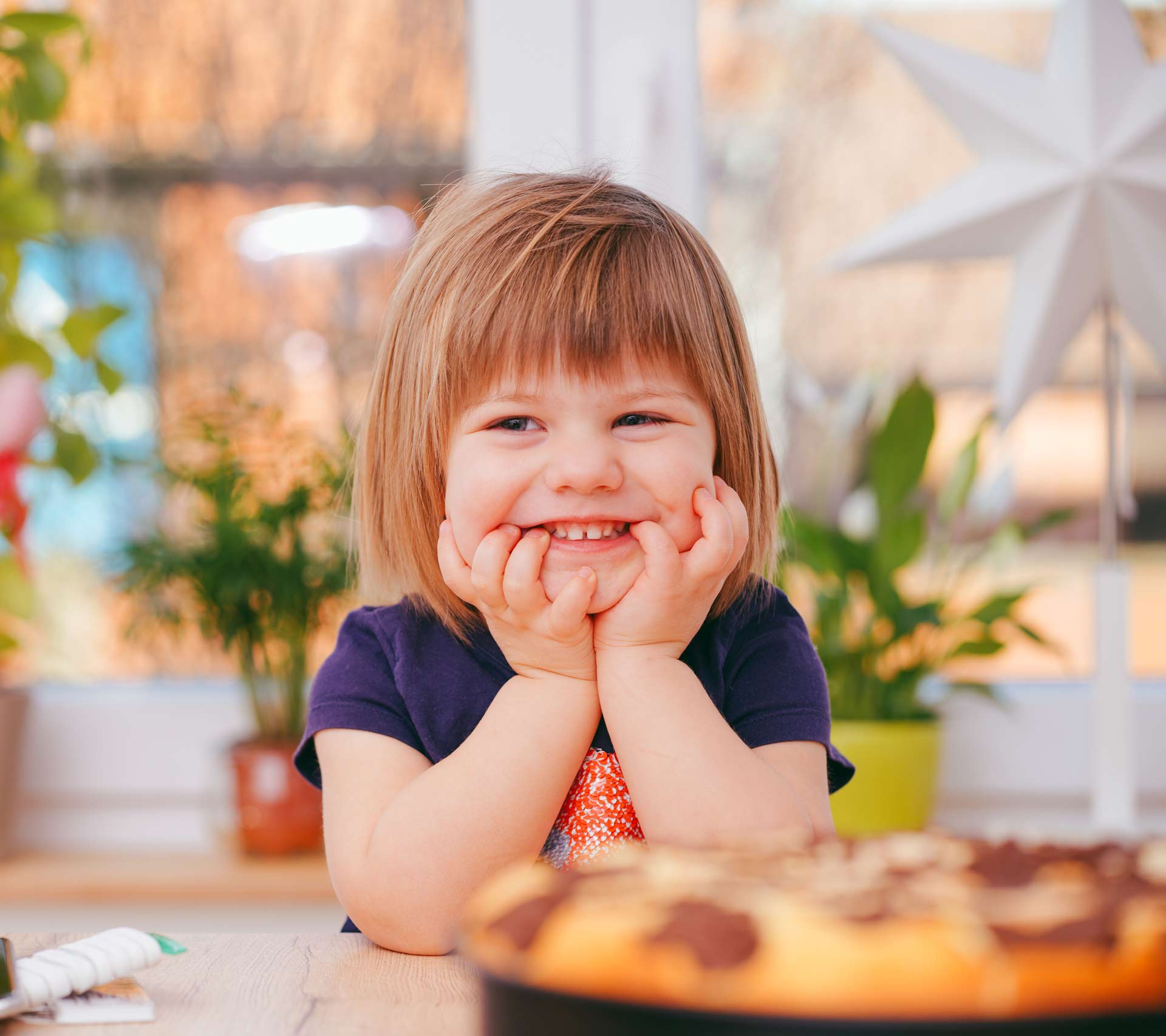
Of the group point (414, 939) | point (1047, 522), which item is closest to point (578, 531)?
point (414, 939)

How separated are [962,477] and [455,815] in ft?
3.16

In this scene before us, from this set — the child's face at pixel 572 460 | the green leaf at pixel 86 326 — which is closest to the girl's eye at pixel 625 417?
the child's face at pixel 572 460

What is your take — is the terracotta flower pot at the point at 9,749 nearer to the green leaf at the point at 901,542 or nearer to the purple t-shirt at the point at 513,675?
the purple t-shirt at the point at 513,675

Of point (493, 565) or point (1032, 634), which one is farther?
point (1032, 634)

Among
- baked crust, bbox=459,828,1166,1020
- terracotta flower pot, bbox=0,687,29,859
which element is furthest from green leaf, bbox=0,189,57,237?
baked crust, bbox=459,828,1166,1020

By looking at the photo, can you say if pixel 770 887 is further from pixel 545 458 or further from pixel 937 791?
pixel 937 791

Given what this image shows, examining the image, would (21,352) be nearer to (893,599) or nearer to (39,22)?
(39,22)

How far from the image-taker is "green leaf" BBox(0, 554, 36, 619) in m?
1.41

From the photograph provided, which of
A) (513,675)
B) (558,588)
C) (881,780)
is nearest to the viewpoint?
(558,588)

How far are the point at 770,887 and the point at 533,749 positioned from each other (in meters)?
0.38

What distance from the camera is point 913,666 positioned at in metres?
1.43

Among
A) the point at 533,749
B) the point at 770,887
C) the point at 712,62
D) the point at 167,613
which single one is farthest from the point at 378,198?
the point at 770,887

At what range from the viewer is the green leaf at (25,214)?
1.50 metres

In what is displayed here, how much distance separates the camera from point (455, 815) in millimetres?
679
